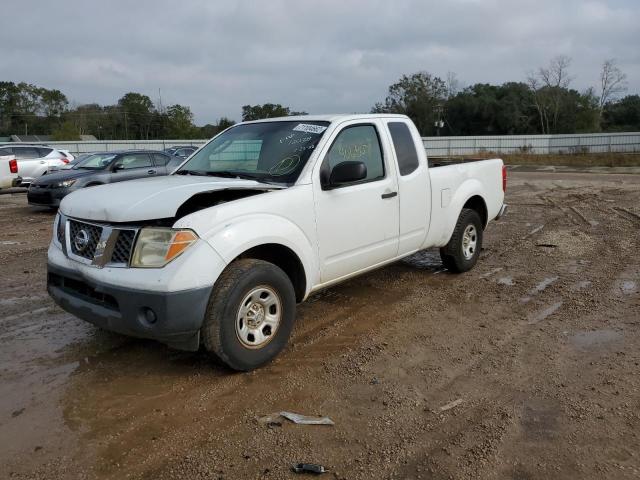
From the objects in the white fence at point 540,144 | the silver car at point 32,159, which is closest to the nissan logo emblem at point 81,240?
the silver car at point 32,159

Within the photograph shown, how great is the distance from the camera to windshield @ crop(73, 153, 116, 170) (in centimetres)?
1325

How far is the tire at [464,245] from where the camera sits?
6195 millimetres

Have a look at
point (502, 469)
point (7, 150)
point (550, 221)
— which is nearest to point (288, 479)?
point (502, 469)

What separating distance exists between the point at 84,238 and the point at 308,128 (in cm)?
208

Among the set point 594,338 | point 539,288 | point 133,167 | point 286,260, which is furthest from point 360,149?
point 133,167

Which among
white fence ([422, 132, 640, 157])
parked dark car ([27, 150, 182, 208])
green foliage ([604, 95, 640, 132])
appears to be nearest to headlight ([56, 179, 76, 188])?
parked dark car ([27, 150, 182, 208])

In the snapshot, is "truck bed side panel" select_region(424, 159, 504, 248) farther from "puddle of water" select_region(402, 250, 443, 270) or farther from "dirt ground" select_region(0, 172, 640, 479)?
"puddle of water" select_region(402, 250, 443, 270)

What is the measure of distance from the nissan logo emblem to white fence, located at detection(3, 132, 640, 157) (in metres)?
34.7

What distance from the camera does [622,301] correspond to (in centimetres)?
542

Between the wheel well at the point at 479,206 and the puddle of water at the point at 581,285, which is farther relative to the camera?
the wheel well at the point at 479,206

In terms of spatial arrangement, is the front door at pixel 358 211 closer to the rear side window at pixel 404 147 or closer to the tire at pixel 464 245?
the rear side window at pixel 404 147

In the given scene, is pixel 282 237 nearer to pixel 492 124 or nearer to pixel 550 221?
pixel 550 221

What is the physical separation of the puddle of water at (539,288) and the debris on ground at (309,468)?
3495mm

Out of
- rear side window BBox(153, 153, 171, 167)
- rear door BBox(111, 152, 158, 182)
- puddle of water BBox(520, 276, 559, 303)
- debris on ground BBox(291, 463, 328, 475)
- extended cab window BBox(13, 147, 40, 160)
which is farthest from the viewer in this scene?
extended cab window BBox(13, 147, 40, 160)
